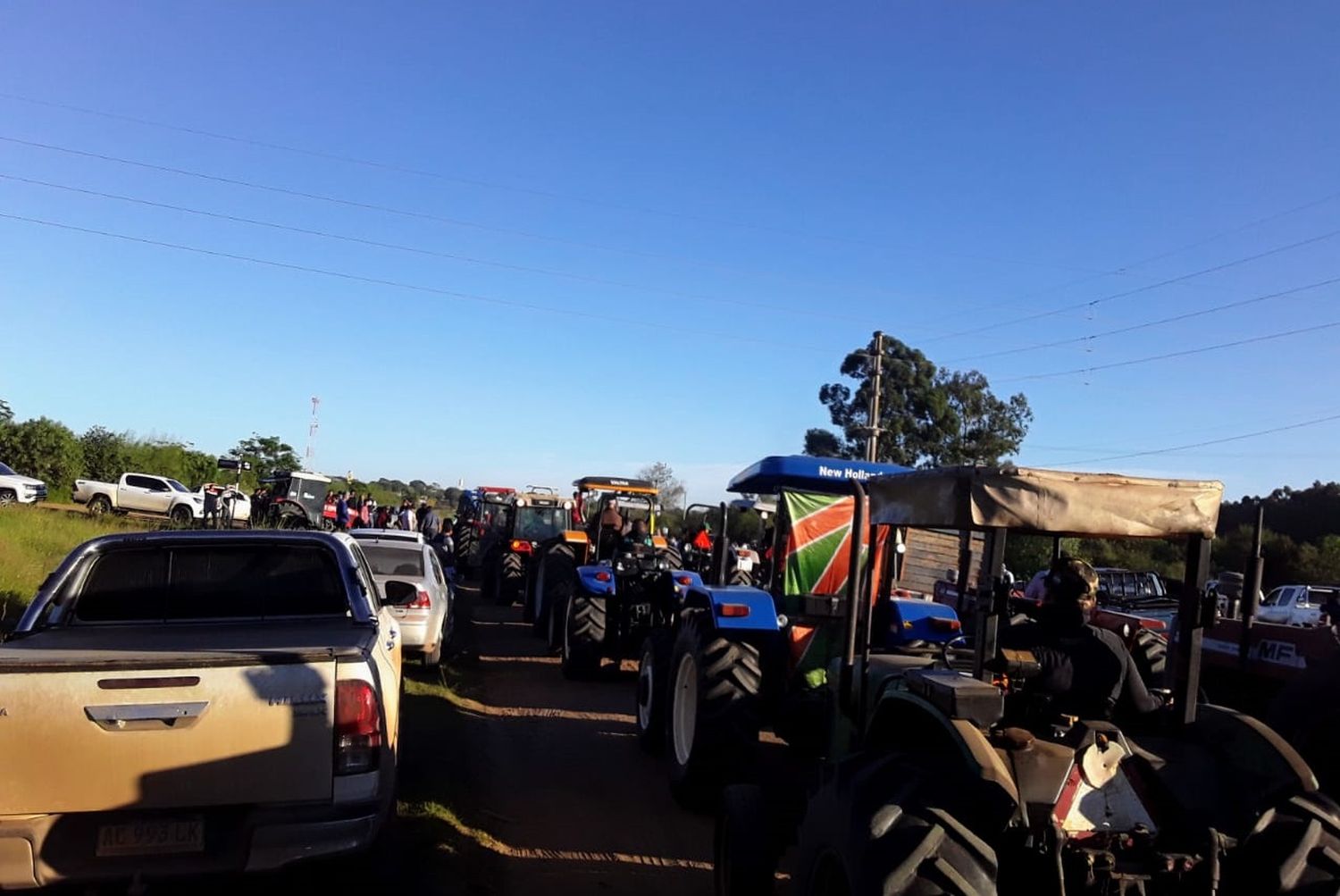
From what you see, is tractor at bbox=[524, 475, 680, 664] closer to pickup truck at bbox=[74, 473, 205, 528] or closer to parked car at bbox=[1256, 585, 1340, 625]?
parked car at bbox=[1256, 585, 1340, 625]

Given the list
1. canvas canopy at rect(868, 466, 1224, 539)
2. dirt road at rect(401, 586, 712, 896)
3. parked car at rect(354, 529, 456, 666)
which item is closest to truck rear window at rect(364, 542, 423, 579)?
parked car at rect(354, 529, 456, 666)

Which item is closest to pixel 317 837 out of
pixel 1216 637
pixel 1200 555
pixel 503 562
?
pixel 1200 555

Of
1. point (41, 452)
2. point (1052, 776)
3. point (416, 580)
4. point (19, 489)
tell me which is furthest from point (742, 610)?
point (41, 452)

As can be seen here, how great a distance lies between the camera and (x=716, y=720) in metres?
6.54

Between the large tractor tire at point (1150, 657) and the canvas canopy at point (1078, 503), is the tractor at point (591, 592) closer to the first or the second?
the large tractor tire at point (1150, 657)

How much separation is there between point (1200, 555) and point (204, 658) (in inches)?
154

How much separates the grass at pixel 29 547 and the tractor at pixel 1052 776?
29.2 ft

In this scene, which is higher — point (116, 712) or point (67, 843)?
point (116, 712)

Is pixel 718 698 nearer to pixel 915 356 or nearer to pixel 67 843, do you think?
pixel 67 843

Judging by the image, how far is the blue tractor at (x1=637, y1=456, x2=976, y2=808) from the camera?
20.8ft

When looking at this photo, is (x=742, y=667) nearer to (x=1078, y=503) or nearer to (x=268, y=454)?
(x=1078, y=503)

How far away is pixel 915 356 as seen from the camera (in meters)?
41.2

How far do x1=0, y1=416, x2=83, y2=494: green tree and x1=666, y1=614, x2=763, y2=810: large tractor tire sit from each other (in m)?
41.7

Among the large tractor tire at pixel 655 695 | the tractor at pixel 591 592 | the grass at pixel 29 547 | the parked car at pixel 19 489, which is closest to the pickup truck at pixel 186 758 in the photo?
the large tractor tire at pixel 655 695
